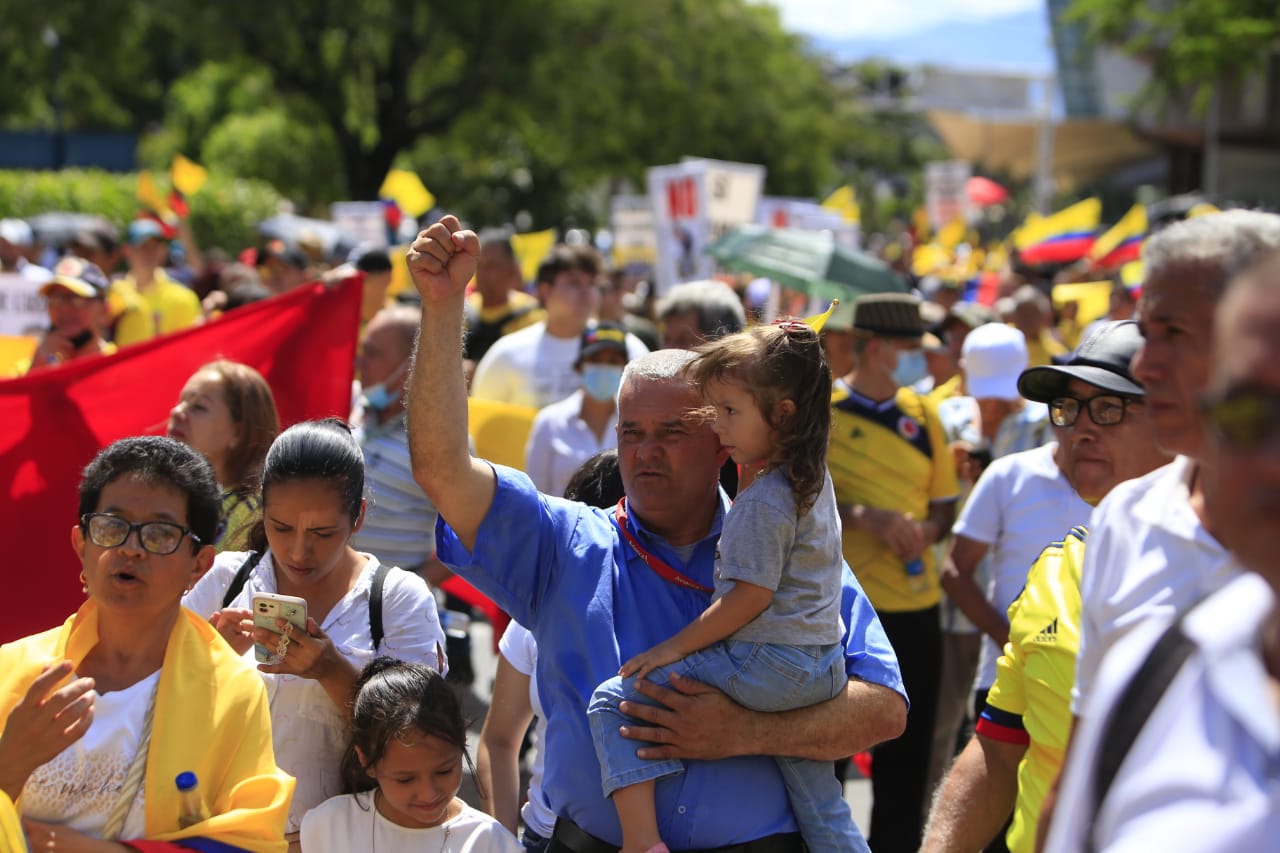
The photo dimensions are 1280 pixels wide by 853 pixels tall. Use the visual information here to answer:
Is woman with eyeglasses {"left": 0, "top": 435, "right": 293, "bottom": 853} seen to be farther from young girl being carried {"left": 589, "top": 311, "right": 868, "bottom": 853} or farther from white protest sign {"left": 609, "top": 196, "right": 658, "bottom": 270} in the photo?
white protest sign {"left": 609, "top": 196, "right": 658, "bottom": 270}

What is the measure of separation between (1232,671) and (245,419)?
371cm

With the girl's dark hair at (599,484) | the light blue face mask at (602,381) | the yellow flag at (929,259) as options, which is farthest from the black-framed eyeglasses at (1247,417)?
the yellow flag at (929,259)

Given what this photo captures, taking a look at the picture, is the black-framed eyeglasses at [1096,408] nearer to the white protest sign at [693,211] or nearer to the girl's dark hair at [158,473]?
the girl's dark hair at [158,473]

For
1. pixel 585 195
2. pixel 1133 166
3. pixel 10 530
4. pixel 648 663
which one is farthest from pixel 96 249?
pixel 1133 166

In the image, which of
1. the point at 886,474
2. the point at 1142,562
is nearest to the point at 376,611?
the point at 1142,562

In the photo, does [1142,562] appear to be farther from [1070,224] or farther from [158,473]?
[1070,224]

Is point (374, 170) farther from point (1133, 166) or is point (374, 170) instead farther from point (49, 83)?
point (1133, 166)

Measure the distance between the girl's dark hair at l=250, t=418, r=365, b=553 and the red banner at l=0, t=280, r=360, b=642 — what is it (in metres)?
1.35

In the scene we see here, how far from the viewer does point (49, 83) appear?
107 feet

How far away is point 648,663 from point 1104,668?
1366 mm

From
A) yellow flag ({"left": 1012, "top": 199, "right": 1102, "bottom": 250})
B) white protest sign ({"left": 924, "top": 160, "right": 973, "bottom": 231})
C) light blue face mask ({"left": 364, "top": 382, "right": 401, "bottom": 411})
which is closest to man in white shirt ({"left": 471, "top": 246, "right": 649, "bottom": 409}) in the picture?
light blue face mask ({"left": 364, "top": 382, "right": 401, "bottom": 411})

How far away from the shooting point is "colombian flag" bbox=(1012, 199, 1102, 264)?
16.2m

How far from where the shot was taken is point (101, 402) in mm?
5277

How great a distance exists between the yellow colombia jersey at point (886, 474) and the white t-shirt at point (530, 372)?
1.99 metres
